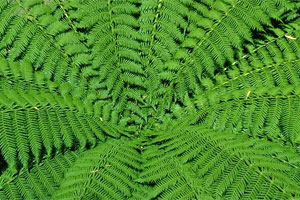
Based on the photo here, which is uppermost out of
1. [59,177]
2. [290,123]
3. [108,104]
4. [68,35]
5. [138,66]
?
[68,35]

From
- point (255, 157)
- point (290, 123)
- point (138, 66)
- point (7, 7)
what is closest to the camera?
point (255, 157)

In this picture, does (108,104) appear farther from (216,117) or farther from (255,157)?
(255,157)

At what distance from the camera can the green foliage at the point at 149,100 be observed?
214cm

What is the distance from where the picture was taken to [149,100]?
109 inches

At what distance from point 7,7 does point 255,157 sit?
1854mm

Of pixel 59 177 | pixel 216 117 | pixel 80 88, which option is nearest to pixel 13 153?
pixel 59 177

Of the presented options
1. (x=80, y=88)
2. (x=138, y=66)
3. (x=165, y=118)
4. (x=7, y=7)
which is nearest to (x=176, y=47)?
(x=138, y=66)

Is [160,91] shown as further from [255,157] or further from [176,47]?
[255,157]

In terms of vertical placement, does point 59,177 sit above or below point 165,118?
below

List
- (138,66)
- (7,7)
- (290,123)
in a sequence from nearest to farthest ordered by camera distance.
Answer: (290,123) → (7,7) → (138,66)

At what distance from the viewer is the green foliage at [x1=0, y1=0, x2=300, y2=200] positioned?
2139 mm

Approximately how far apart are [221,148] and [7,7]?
1672 millimetres

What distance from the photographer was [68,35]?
8.66 feet

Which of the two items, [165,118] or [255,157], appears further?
[165,118]
